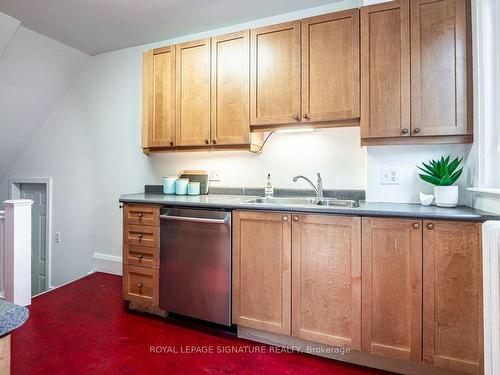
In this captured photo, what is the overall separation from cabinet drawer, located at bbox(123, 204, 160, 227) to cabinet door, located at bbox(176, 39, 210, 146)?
0.66 metres

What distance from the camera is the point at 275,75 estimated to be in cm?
219

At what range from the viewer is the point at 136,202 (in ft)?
7.48

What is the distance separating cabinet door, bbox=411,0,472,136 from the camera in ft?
5.73

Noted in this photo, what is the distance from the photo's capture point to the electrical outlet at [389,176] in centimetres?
205

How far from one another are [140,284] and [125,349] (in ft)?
1.67

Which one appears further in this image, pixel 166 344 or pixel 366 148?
pixel 366 148

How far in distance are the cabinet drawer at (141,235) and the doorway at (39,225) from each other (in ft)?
7.06

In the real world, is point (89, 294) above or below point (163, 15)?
below

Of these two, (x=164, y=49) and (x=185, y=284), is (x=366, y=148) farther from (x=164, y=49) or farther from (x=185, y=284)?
(x=164, y=49)

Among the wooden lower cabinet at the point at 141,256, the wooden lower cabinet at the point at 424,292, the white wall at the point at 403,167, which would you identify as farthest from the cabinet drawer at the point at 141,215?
the white wall at the point at 403,167

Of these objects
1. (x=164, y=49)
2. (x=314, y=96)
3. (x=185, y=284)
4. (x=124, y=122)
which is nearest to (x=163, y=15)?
(x=164, y=49)

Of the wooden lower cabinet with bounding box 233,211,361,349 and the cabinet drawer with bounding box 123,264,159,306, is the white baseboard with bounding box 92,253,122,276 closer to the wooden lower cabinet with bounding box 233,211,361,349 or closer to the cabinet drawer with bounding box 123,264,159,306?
the cabinet drawer with bounding box 123,264,159,306

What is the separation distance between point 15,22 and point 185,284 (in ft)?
9.35

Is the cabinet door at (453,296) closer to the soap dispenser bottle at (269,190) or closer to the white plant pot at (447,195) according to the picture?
the white plant pot at (447,195)
